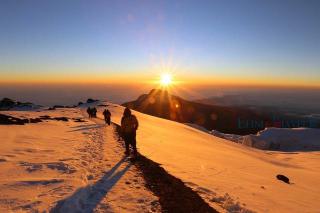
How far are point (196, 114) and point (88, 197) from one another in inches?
4352

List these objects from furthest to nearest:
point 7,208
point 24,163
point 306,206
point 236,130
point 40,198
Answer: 1. point 236,130
2. point 24,163
3. point 306,206
4. point 40,198
5. point 7,208

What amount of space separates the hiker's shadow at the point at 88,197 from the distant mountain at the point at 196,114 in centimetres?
9547

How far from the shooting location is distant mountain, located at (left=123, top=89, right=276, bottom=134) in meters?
109

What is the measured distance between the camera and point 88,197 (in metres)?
8.24

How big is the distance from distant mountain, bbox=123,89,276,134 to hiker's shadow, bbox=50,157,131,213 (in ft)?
313

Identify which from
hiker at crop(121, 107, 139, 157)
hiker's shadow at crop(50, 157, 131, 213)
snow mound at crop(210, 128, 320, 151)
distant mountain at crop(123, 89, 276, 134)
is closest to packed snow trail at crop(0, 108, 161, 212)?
hiker's shadow at crop(50, 157, 131, 213)

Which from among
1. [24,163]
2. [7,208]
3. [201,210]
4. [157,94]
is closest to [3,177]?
[24,163]

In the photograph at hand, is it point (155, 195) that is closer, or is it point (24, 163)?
point (155, 195)

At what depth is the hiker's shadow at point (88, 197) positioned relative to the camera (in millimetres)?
7332

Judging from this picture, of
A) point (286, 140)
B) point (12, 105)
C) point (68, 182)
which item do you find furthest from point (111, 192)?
point (12, 105)

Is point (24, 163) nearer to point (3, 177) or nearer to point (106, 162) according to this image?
point (3, 177)

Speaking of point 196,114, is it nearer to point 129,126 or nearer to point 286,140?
point 286,140

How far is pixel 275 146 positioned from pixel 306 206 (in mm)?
57727

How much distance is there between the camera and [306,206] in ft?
32.2
